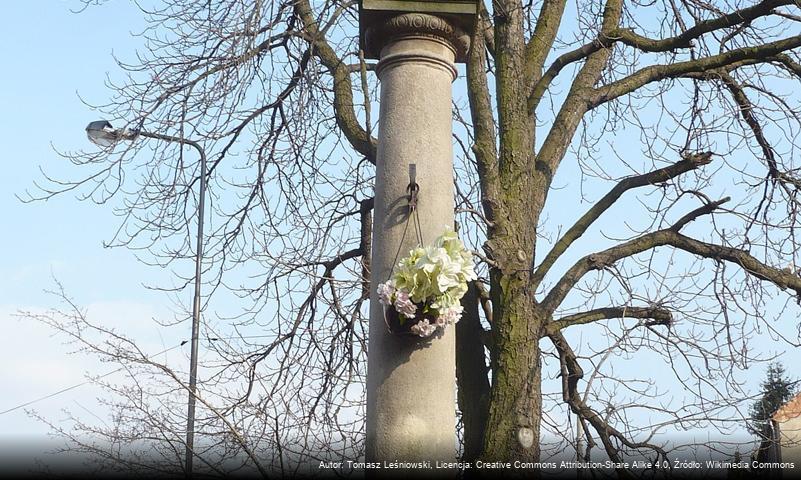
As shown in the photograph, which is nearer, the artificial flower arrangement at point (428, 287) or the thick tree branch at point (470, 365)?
the artificial flower arrangement at point (428, 287)

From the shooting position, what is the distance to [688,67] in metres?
6.38

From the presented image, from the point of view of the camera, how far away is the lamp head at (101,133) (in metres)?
6.91

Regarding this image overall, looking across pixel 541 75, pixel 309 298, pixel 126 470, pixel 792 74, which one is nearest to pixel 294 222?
pixel 309 298

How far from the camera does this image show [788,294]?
21.0ft

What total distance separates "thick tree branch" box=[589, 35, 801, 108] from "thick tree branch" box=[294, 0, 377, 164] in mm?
1805

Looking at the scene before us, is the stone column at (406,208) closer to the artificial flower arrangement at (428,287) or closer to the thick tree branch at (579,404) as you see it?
the artificial flower arrangement at (428,287)

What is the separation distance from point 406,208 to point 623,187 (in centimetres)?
311

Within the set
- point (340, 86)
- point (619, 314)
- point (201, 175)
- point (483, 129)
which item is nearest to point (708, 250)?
point (619, 314)

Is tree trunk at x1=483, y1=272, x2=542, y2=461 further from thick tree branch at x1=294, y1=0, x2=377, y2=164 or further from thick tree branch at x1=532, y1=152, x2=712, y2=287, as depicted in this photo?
thick tree branch at x1=294, y1=0, x2=377, y2=164

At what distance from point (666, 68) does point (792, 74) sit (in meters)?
1.39

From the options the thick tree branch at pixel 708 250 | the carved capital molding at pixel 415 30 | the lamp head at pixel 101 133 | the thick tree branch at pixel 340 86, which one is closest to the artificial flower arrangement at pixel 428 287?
the carved capital molding at pixel 415 30

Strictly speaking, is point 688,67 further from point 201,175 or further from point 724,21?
point 201,175

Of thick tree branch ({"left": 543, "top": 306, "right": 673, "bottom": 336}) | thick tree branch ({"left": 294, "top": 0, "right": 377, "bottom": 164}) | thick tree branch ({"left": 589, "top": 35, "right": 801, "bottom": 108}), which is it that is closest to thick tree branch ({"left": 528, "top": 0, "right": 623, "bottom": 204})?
thick tree branch ({"left": 589, "top": 35, "right": 801, "bottom": 108})

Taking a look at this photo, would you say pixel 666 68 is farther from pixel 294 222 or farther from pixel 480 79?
pixel 294 222
